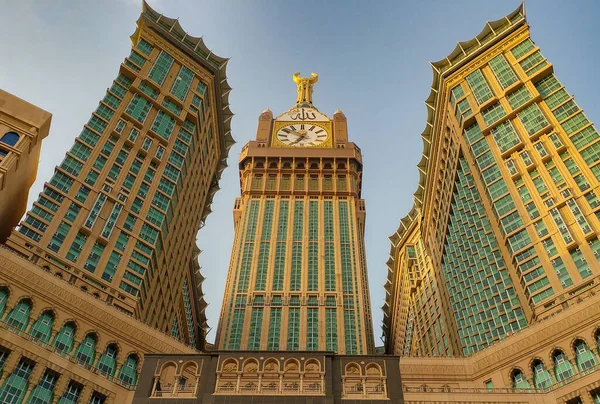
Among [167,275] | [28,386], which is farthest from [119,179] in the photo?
[28,386]

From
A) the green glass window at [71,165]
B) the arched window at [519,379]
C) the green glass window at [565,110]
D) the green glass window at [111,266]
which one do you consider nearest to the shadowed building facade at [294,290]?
the arched window at [519,379]

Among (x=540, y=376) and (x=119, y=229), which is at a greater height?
(x=119, y=229)

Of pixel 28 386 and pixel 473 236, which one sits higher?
pixel 473 236

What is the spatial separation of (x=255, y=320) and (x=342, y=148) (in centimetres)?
4375

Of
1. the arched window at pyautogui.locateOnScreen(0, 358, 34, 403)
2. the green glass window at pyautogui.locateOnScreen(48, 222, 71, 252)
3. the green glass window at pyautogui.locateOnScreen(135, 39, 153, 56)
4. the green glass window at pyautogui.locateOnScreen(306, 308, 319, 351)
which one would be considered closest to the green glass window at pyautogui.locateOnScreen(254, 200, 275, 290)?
the green glass window at pyautogui.locateOnScreen(306, 308, 319, 351)

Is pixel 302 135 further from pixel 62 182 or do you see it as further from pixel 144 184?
pixel 62 182

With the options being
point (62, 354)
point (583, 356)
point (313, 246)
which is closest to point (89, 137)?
point (62, 354)

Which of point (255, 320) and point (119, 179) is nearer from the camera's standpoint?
point (119, 179)

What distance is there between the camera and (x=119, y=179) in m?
71.4

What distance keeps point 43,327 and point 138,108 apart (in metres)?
36.3

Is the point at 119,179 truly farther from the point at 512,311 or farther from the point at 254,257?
the point at 512,311

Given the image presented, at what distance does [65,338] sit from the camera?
51875mm

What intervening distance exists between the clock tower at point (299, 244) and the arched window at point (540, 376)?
25.1 meters

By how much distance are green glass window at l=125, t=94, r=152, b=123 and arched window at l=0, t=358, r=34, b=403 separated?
130 ft
